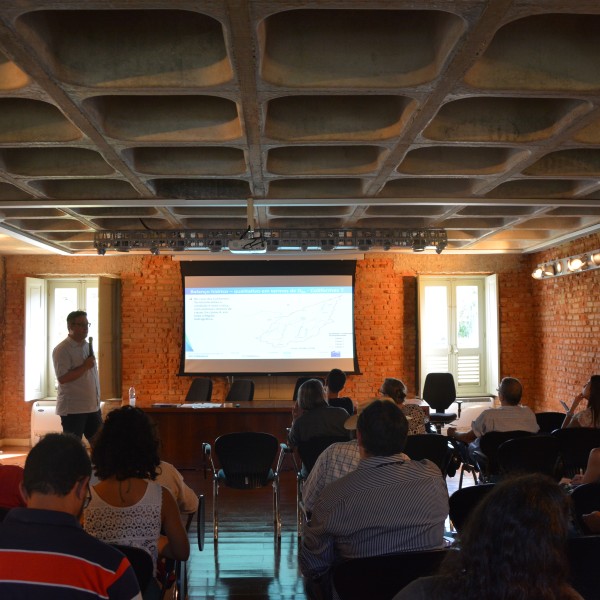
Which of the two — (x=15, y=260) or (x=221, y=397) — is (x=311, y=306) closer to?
(x=221, y=397)

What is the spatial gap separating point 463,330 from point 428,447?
6.44 m

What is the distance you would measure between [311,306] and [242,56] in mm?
7520

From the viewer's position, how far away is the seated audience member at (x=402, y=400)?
565cm

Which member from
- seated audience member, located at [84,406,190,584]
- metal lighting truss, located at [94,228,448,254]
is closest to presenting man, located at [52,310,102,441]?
metal lighting truss, located at [94,228,448,254]

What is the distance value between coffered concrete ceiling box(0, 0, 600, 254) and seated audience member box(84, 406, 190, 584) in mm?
1858

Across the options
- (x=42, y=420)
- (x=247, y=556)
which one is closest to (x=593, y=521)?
(x=247, y=556)

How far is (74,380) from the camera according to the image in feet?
20.7

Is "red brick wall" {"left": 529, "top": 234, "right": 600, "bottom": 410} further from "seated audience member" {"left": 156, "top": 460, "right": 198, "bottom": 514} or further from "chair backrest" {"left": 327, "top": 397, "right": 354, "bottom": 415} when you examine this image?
"seated audience member" {"left": 156, "top": 460, "right": 198, "bottom": 514}

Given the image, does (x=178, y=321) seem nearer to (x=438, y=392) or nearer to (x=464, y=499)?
(x=438, y=392)

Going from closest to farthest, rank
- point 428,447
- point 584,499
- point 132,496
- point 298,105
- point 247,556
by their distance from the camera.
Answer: point 132,496 → point 584,499 → point 298,105 → point 247,556 → point 428,447

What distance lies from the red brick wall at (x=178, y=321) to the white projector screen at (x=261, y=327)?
396 mm

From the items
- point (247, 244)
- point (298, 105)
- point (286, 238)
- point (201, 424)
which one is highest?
point (298, 105)

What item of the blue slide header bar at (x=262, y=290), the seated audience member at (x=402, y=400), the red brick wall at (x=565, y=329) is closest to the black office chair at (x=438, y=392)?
the red brick wall at (x=565, y=329)

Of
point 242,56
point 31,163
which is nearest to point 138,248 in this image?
point 31,163
